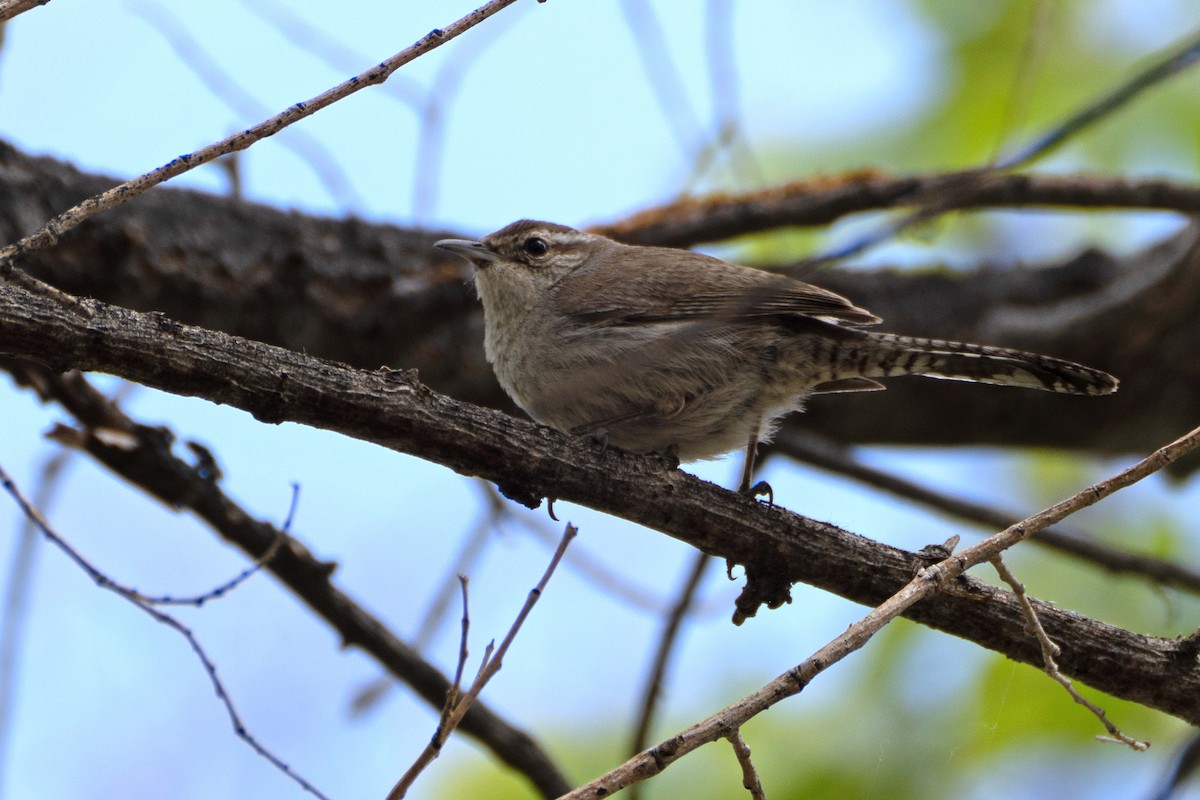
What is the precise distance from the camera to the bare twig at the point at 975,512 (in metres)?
5.55

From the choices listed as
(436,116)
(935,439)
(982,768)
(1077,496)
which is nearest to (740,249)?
(935,439)

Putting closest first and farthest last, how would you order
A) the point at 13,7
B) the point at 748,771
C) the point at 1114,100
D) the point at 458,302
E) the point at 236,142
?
the point at 13,7 < the point at 236,142 < the point at 748,771 < the point at 1114,100 < the point at 458,302

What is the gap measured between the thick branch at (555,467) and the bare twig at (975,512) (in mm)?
1630

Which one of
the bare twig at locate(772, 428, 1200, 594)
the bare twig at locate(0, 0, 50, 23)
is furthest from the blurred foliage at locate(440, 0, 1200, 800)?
the bare twig at locate(0, 0, 50, 23)

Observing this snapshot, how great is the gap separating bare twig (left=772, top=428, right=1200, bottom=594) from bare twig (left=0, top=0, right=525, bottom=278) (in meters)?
3.80

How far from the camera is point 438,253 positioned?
6.67 meters

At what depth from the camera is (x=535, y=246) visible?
20.1 feet

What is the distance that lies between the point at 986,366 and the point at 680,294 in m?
1.38

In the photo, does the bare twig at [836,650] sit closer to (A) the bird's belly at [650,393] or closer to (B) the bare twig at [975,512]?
(A) the bird's belly at [650,393]

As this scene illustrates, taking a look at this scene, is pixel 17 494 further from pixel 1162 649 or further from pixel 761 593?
pixel 1162 649

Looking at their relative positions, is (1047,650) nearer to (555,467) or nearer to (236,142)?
(555,467)

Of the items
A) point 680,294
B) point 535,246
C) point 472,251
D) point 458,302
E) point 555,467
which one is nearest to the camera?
point 555,467

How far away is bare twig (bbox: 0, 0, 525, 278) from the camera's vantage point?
8.43 feet

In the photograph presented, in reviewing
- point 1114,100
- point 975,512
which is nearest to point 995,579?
point 975,512
